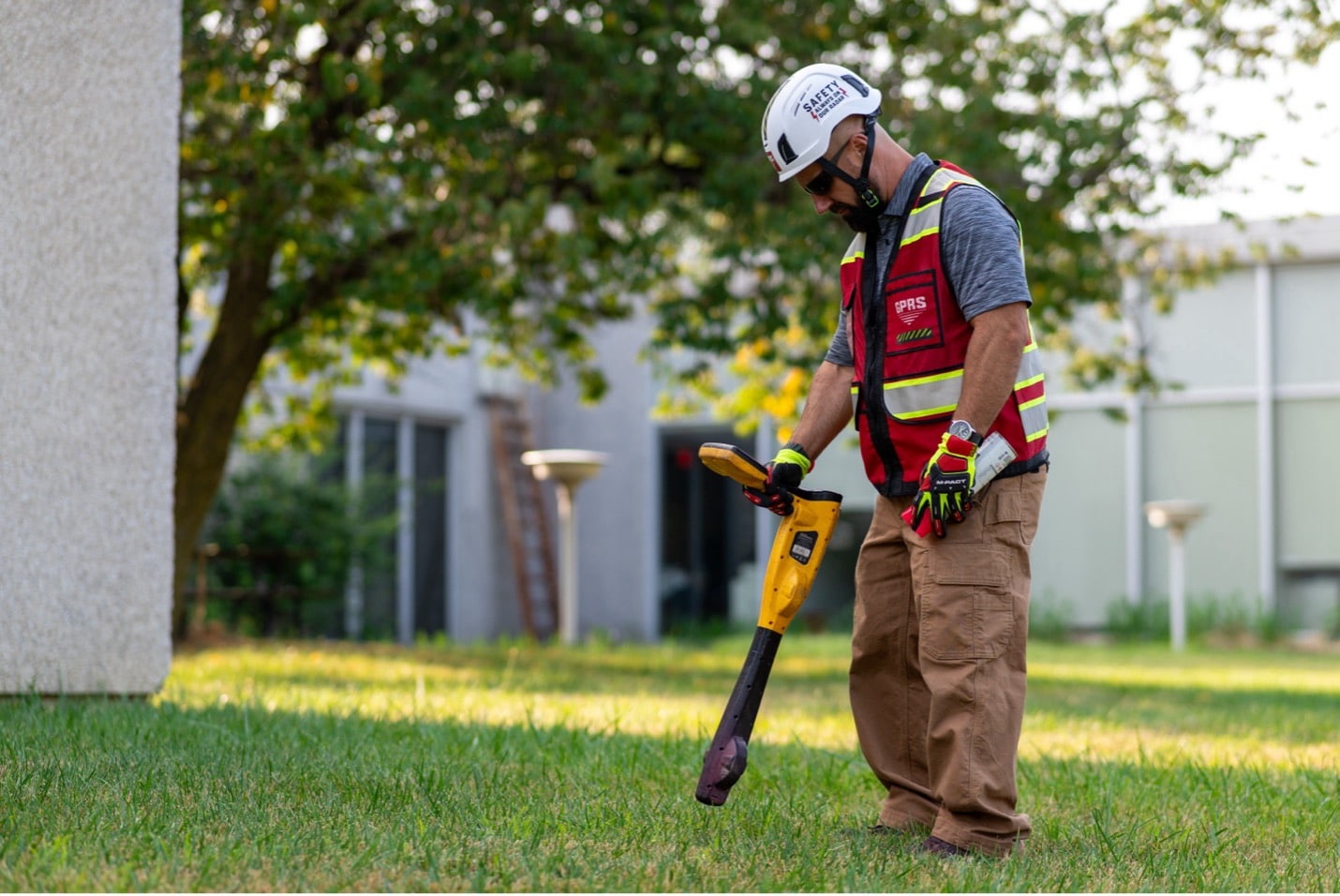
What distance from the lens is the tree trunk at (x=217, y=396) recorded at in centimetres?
955

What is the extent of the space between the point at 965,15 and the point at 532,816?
670 cm

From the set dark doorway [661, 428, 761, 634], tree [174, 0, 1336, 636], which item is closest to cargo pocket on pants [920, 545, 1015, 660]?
tree [174, 0, 1336, 636]

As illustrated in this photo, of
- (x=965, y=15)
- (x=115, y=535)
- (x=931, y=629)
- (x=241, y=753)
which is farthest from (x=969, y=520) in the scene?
(x=965, y=15)

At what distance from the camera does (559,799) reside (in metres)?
4.04

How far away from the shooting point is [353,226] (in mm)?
8578

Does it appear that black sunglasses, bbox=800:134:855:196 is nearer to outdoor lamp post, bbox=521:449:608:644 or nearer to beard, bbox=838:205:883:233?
beard, bbox=838:205:883:233

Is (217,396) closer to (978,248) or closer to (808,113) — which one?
(808,113)

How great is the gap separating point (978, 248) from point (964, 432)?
0.42 metres

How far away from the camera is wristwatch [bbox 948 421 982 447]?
3.44 m

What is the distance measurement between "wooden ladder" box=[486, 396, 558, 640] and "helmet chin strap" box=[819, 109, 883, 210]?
49.8ft

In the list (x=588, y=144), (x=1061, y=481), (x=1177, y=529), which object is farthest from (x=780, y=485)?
(x=1061, y=481)

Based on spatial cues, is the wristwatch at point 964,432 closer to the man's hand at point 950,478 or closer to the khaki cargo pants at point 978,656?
the man's hand at point 950,478

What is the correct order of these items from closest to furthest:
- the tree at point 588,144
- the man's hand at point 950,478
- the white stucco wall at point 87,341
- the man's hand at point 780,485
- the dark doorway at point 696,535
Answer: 1. the man's hand at point 950,478
2. the man's hand at point 780,485
3. the white stucco wall at point 87,341
4. the tree at point 588,144
5. the dark doorway at point 696,535

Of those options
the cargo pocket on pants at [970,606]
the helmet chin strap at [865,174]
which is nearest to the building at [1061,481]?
the helmet chin strap at [865,174]
